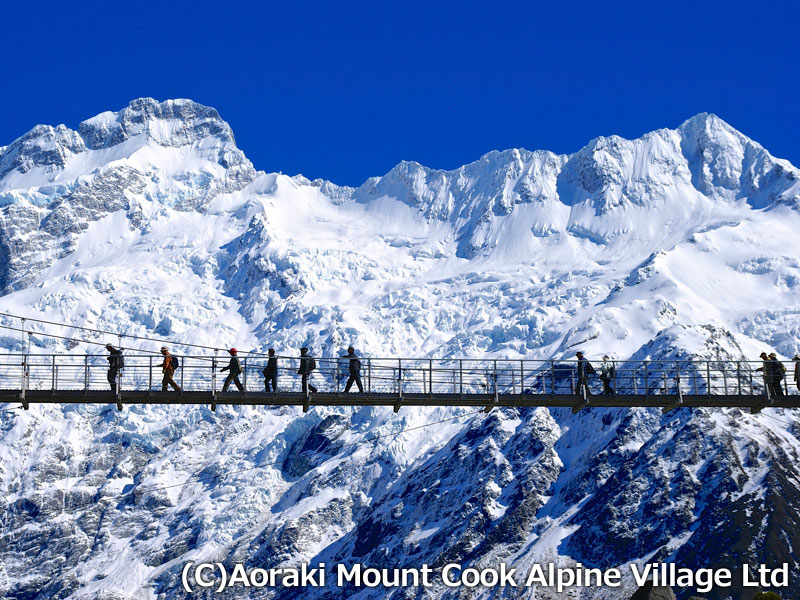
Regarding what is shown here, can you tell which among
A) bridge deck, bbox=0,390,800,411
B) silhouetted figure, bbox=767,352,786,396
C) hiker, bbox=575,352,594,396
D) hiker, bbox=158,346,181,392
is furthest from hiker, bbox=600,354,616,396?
hiker, bbox=158,346,181,392

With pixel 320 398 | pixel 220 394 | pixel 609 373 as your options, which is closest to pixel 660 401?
pixel 609 373

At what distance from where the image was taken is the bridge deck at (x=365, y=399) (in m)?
56.8

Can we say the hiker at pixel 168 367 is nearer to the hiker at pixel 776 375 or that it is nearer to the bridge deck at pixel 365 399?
the bridge deck at pixel 365 399

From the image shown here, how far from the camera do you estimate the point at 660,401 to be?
61500 millimetres

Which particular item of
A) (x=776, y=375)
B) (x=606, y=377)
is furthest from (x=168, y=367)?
(x=776, y=375)

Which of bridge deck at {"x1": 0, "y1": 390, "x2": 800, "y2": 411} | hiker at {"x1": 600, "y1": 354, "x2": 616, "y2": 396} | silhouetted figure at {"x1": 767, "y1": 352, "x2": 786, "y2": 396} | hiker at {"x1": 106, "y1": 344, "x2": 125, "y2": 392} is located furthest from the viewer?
hiker at {"x1": 600, "y1": 354, "x2": 616, "y2": 396}

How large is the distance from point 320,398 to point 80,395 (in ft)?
29.3

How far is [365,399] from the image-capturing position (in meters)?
59.3

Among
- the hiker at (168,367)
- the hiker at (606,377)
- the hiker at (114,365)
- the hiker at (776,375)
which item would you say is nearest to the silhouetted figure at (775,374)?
the hiker at (776,375)

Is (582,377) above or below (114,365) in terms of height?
below

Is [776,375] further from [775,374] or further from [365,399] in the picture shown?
[365,399]

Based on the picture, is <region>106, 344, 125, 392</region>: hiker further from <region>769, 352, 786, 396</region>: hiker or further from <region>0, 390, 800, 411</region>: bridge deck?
<region>769, 352, 786, 396</region>: hiker

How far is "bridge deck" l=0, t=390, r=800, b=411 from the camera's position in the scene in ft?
186

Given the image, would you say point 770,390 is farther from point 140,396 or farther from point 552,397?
point 140,396
